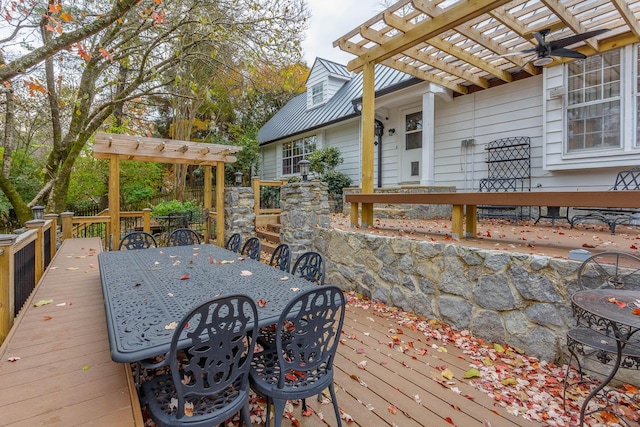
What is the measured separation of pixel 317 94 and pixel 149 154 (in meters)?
7.44

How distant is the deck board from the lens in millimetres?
1409

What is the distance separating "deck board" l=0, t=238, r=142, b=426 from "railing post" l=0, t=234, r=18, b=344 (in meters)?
0.09

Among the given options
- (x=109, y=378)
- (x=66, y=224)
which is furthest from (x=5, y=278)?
(x=66, y=224)

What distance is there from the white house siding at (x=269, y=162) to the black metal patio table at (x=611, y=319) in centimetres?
1189

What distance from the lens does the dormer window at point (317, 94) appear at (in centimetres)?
1184

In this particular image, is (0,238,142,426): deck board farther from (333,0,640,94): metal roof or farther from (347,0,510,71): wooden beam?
(347,0,510,71): wooden beam

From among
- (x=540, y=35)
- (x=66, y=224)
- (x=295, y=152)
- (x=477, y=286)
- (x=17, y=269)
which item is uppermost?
(x=540, y=35)

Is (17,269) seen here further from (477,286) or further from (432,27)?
(432,27)

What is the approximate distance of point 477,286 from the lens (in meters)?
3.23

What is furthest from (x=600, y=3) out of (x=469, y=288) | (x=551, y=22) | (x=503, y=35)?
(x=469, y=288)

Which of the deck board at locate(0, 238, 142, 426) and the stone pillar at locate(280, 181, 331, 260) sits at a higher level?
the stone pillar at locate(280, 181, 331, 260)

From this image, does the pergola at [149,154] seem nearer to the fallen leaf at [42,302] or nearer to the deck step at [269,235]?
the deck step at [269,235]

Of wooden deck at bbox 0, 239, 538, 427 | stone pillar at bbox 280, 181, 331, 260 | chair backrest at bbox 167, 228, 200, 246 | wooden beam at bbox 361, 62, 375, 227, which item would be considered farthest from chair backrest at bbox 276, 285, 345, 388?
chair backrest at bbox 167, 228, 200, 246

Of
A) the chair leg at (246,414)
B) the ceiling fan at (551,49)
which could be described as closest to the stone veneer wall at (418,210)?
the ceiling fan at (551,49)
